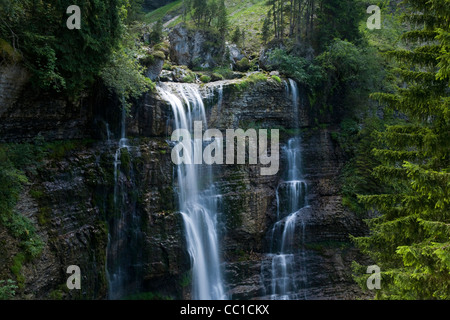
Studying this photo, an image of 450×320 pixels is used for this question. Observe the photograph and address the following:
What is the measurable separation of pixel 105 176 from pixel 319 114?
13375mm

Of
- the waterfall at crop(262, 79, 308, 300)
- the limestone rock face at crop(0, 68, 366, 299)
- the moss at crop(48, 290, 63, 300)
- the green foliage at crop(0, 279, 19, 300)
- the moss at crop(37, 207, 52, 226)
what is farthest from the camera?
the waterfall at crop(262, 79, 308, 300)

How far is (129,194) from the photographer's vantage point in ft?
44.1

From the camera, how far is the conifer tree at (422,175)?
216 inches

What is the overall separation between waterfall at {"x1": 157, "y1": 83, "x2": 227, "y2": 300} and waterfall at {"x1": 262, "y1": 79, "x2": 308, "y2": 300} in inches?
119

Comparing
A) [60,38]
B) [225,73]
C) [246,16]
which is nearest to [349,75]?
[225,73]

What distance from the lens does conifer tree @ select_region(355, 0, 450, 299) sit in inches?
216

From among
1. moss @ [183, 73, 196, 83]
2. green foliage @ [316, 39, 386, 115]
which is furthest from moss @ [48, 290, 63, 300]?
green foliage @ [316, 39, 386, 115]

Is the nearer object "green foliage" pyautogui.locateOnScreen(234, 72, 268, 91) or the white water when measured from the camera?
the white water

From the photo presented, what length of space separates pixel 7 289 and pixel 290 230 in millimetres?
12676

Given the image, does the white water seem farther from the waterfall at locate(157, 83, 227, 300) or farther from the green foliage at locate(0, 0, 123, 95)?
the green foliage at locate(0, 0, 123, 95)

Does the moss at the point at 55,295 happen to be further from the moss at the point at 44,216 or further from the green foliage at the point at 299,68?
the green foliage at the point at 299,68

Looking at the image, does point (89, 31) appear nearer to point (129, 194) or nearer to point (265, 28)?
point (129, 194)

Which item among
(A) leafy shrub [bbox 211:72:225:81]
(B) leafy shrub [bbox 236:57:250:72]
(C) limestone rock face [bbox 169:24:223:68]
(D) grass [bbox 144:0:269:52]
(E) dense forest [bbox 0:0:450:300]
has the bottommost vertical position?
(E) dense forest [bbox 0:0:450:300]

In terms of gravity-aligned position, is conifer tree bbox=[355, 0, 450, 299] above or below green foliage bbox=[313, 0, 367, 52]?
below
